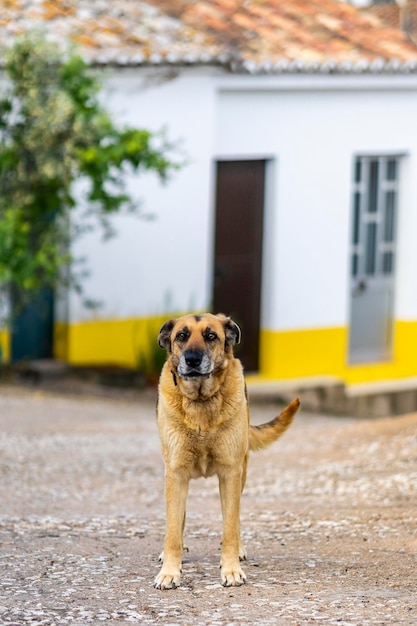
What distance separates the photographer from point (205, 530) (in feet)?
21.1

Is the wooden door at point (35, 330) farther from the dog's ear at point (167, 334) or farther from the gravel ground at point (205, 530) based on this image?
the dog's ear at point (167, 334)

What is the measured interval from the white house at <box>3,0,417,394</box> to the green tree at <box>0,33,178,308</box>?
721 millimetres

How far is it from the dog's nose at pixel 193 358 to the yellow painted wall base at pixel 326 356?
8.90 metres

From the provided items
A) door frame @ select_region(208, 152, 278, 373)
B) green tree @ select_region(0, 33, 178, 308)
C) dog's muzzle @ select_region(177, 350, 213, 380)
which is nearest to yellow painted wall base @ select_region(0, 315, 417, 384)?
door frame @ select_region(208, 152, 278, 373)

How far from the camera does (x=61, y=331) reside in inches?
502

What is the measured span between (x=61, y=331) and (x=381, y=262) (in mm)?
4536

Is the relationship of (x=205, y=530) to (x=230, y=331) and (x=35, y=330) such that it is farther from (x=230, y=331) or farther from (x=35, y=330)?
(x=35, y=330)

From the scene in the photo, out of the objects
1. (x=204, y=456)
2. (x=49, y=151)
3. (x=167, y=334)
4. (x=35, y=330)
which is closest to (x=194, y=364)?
(x=167, y=334)

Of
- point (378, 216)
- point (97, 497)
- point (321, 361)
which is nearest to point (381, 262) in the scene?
point (378, 216)

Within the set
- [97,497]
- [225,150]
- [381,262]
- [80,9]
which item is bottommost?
[97,497]

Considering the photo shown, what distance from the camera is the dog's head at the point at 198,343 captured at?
203 inches

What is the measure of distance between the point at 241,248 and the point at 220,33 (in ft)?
7.63

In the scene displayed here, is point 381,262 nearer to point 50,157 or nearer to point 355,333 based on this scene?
point 355,333

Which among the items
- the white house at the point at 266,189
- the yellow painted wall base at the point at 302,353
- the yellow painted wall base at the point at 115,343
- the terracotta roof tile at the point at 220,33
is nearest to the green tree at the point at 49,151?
the terracotta roof tile at the point at 220,33
